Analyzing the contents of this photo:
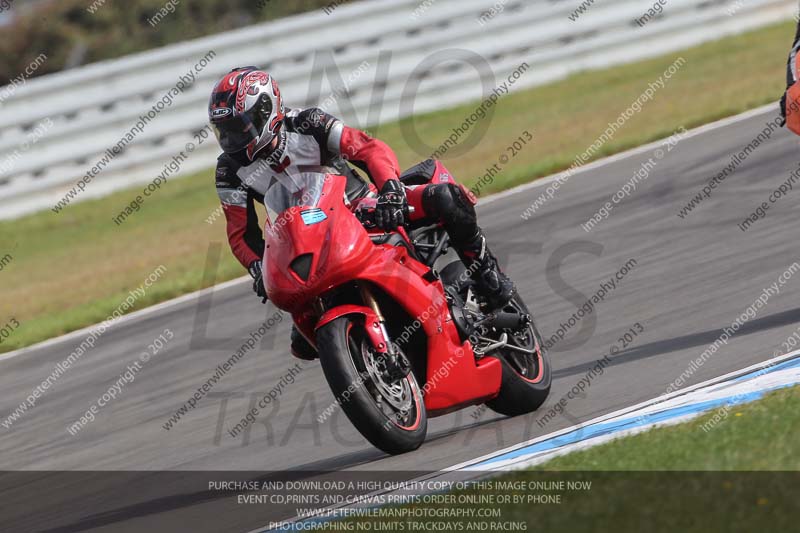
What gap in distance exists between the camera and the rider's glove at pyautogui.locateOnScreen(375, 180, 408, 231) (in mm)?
6172

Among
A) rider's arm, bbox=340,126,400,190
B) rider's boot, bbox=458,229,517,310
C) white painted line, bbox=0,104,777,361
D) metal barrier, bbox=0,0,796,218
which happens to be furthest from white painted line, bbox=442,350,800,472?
metal barrier, bbox=0,0,796,218

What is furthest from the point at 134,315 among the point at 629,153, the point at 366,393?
the point at 366,393

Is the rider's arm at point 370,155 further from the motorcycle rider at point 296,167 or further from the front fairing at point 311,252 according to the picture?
the front fairing at point 311,252

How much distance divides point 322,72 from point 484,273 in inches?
469

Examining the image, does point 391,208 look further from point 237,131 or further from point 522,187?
point 522,187

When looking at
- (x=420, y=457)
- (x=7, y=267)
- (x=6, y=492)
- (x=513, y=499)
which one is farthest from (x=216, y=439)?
(x=7, y=267)

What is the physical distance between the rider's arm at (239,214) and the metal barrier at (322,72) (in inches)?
444

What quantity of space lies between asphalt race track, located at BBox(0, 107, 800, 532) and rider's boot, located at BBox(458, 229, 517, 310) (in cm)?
63

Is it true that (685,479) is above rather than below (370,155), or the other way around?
below

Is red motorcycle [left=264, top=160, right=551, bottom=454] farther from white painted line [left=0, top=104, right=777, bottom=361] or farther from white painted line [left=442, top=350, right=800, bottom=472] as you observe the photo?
white painted line [left=0, top=104, right=777, bottom=361]

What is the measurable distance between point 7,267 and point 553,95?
26.3ft

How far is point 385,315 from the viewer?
6375 mm

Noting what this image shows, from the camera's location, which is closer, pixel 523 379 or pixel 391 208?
pixel 391 208

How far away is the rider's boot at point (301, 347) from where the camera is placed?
650 centimetres
